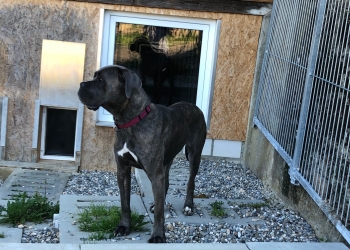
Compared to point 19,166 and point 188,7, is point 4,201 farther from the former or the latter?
point 188,7

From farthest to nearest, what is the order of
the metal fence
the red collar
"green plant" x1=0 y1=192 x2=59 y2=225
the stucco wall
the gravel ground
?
the stucco wall < "green plant" x1=0 y1=192 x2=59 y2=225 < the gravel ground < the metal fence < the red collar

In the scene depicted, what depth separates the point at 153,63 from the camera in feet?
28.1

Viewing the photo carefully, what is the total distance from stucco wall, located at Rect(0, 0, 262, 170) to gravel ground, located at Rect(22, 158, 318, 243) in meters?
0.57

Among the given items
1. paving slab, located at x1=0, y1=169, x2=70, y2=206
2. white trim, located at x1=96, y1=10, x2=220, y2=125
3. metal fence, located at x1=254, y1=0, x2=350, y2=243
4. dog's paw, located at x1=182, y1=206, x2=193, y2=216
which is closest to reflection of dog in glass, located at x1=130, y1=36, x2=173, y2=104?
white trim, located at x1=96, y1=10, x2=220, y2=125

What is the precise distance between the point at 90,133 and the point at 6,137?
126cm

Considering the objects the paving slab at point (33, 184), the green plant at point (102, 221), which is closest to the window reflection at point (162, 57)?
the paving slab at point (33, 184)

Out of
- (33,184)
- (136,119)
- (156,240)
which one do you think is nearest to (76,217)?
(156,240)

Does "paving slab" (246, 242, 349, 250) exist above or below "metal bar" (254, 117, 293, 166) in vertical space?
below

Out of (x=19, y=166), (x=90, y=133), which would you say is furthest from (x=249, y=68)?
(x=19, y=166)

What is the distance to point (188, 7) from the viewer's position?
809cm

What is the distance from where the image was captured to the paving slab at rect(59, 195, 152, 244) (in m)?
4.86

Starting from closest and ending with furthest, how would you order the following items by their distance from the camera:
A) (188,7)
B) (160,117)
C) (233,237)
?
(160,117)
(233,237)
(188,7)

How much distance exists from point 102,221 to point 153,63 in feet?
12.7

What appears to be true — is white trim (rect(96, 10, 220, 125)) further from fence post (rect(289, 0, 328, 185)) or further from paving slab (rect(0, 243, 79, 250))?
paving slab (rect(0, 243, 79, 250))
